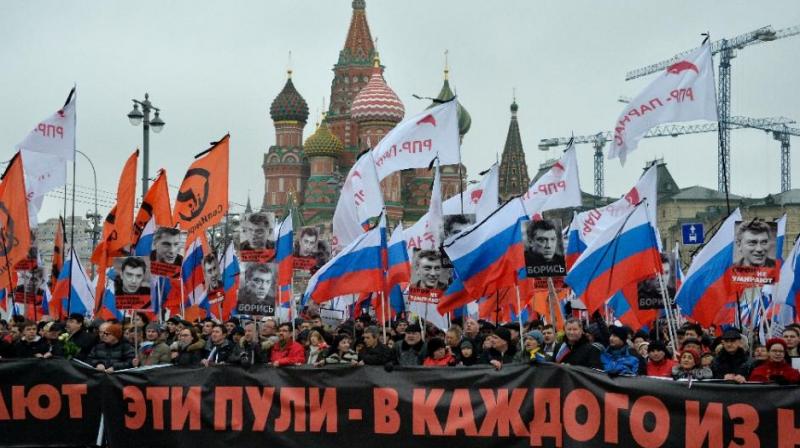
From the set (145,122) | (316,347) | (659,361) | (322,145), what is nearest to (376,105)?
(322,145)

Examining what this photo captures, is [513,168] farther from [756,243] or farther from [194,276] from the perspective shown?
[756,243]

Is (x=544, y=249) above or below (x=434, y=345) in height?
above

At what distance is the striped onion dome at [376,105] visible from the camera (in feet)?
339

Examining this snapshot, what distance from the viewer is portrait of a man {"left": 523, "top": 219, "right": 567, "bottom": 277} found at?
14.4m

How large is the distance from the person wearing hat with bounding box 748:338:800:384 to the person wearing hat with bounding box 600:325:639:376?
1079 millimetres

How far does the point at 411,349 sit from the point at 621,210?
6614mm

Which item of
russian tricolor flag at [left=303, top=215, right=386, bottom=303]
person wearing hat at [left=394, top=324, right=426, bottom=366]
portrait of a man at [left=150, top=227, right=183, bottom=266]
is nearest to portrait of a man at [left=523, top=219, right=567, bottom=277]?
person wearing hat at [left=394, top=324, right=426, bottom=366]

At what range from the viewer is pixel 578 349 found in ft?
39.9

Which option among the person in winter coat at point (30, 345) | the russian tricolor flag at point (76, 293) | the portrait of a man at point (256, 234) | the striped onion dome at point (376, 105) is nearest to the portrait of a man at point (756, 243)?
the portrait of a man at point (256, 234)

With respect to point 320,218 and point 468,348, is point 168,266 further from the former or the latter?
point 320,218

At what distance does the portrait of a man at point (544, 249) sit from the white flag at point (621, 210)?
4.17 feet

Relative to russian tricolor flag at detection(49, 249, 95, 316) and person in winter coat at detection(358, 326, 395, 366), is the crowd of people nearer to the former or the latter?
person in winter coat at detection(358, 326, 395, 366)

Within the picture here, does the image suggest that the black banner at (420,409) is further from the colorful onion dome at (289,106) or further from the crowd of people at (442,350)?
the colorful onion dome at (289,106)

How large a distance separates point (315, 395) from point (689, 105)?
5861 mm
